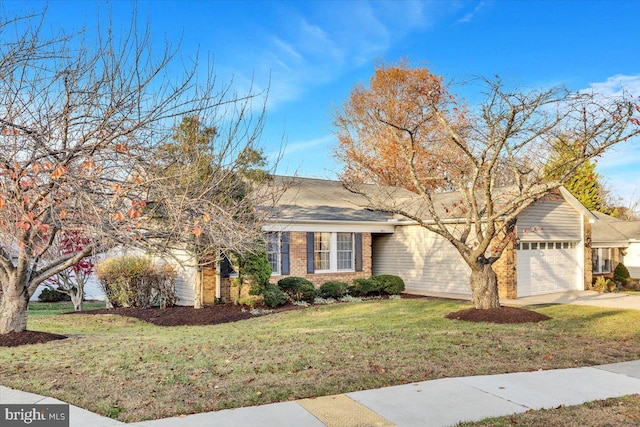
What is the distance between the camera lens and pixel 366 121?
119 feet

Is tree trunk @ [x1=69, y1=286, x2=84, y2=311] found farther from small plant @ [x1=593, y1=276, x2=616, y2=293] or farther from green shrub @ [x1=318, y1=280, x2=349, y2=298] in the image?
small plant @ [x1=593, y1=276, x2=616, y2=293]

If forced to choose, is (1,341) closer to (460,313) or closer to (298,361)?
(298,361)

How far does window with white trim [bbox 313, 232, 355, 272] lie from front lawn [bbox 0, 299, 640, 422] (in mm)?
6935

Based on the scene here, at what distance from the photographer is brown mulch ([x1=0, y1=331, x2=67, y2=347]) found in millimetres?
8812

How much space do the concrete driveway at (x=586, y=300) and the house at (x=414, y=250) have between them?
650 millimetres

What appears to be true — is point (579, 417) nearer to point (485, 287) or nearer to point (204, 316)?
point (485, 287)

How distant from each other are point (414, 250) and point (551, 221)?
549 centimetres

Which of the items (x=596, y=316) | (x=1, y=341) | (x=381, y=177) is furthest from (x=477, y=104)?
(x=381, y=177)

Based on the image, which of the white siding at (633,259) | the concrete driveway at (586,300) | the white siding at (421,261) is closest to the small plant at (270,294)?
the white siding at (421,261)

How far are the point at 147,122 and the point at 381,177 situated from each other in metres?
28.5

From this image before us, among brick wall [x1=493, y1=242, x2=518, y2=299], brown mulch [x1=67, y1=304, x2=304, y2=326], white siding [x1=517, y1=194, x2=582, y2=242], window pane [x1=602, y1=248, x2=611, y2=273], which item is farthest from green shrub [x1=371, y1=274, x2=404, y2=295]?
window pane [x1=602, y1=248, x2=611, y2=273]

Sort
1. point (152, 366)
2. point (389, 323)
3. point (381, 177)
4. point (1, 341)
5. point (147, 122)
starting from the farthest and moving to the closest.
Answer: point (381, 177), point (389, 323), point (1, 341), point (147, 122), point (152, 366)

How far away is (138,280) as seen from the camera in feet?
56.6

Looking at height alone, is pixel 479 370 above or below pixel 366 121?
below
